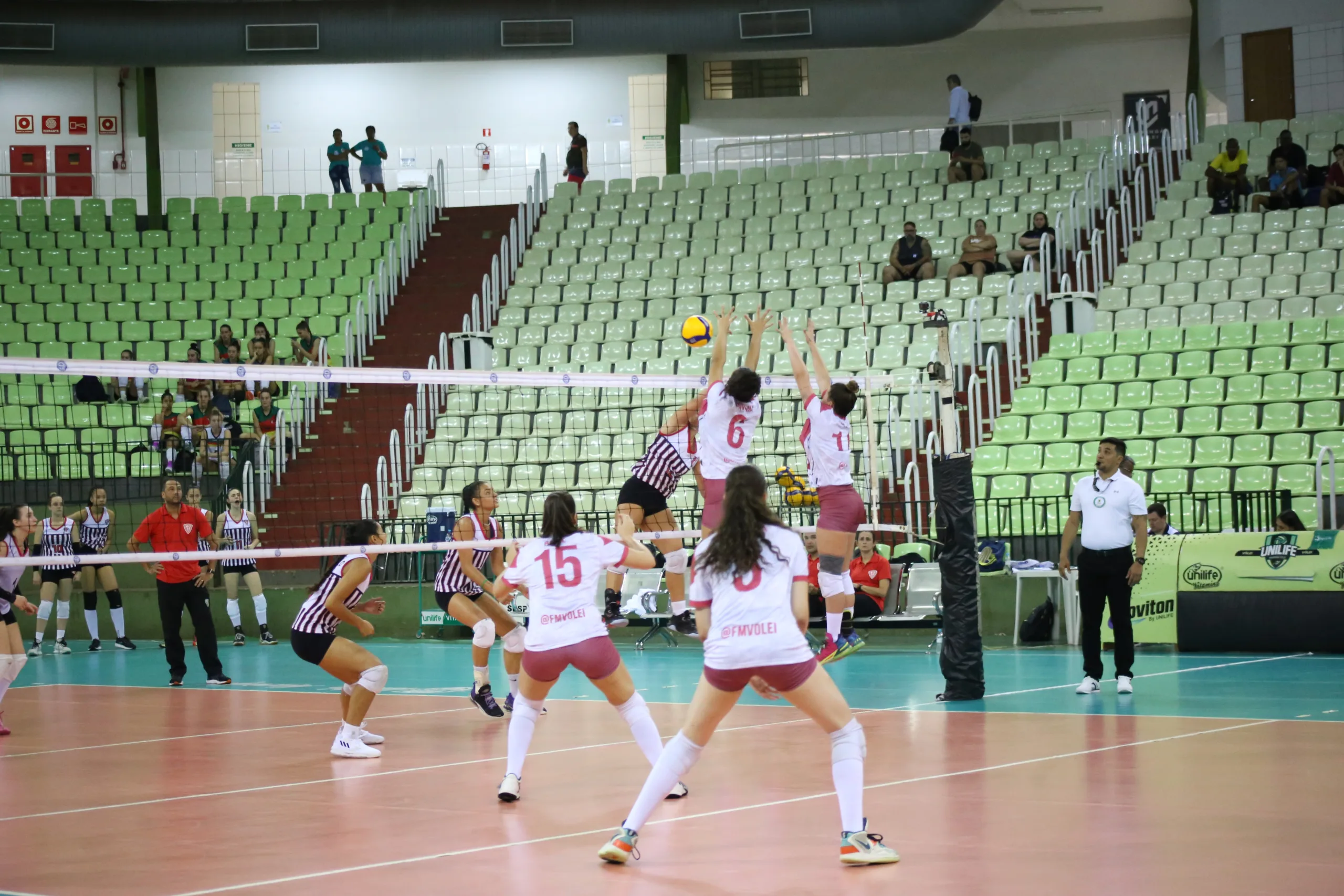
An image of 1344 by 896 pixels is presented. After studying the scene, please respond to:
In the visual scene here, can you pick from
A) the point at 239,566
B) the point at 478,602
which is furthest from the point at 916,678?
the point at 239,566

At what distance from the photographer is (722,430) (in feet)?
33.8

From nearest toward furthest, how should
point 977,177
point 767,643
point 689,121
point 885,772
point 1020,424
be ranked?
1. point 767,643
2. point 885,772
3. point 1020,424
4. point 977,177
5. point 689,121

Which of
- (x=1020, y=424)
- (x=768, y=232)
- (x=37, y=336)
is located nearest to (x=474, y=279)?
(x=768, y=232)

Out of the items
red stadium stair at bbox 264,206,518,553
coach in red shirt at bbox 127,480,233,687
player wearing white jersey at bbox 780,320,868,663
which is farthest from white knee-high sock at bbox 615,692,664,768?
red stadium stair at bbox 264,206,518,553

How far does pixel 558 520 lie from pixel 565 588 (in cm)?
36

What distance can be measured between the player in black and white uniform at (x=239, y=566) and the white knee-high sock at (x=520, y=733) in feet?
36.2

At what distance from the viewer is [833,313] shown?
2091cm

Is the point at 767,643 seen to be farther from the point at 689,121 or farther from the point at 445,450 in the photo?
the point at 689,121

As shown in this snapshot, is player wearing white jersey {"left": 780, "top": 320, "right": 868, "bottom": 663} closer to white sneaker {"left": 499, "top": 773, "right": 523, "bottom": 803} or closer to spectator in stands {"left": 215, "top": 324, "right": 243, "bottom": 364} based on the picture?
white sneaker {"left": 499, "top": 773, "right": 523, "bottom": 803}

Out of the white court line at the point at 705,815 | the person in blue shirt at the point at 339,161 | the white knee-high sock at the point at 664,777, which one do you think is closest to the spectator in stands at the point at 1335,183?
the white court line at the point at 705,815

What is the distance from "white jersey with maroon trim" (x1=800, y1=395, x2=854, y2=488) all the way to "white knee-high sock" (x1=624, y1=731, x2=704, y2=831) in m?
4.88

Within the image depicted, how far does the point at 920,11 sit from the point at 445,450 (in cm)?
1191

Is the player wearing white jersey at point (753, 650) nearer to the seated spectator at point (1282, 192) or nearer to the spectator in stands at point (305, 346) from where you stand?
the seated spectator at point (1282, 192)

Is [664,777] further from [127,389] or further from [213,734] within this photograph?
[127,389]
